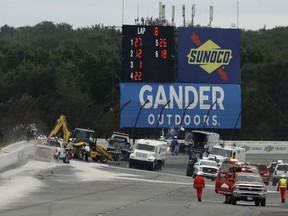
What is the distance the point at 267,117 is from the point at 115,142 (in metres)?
48.9

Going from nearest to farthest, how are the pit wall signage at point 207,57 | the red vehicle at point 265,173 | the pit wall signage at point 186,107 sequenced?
the red vehicle at point 265,173 → the pit wall signage at point 186,107 → the pit wall signage at point 207,57

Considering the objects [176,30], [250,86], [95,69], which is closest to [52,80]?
[95,69]

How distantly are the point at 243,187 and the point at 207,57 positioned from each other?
37.2 metres

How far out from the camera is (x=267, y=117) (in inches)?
4818

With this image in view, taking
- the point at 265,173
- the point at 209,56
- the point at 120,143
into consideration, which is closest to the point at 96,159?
the point at 120,143

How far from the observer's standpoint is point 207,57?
267 ft

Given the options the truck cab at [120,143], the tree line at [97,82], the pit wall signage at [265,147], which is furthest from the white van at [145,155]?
the tree line at [97,82]

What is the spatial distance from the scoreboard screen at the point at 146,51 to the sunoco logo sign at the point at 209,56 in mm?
3575

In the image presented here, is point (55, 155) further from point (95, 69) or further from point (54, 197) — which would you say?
point (95, 69)

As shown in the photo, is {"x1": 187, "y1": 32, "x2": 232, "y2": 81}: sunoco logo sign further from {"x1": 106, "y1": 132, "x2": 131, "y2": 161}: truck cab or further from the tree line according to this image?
the tree line

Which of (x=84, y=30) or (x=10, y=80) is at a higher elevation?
(x=84, y=30)

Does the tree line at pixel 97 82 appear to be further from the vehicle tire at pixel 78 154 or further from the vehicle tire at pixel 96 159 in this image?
the vehicle tire at pixel 78 154

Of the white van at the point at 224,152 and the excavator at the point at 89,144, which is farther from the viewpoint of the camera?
the excavator at the point at 89,144

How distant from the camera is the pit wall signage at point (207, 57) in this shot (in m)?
81.4
